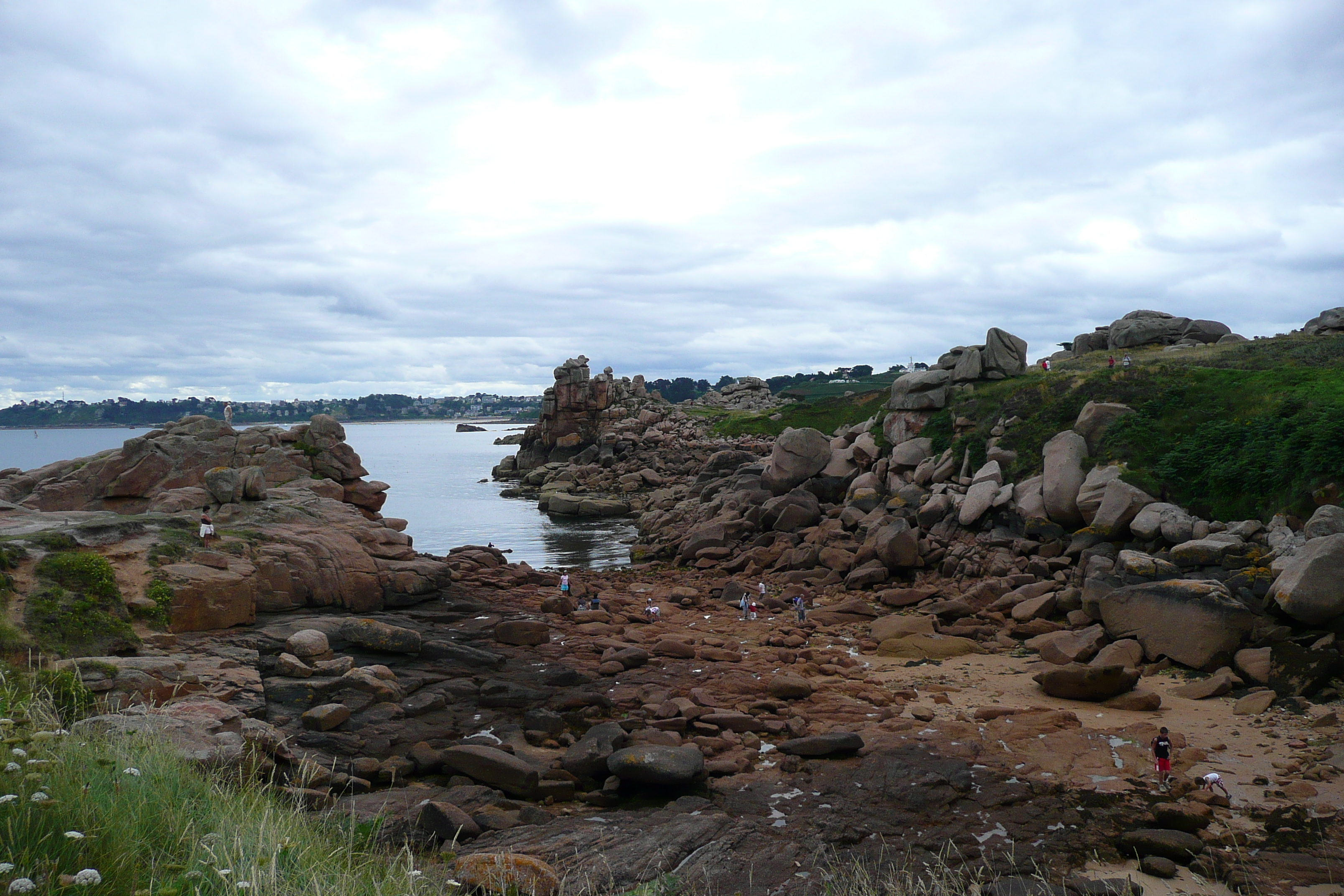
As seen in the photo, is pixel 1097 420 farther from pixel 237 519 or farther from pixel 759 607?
pixel 237 519

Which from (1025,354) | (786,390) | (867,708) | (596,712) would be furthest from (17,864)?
(786,390)

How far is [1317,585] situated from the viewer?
14562mm

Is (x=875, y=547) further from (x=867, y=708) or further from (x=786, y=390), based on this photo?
(x=786, y=390)

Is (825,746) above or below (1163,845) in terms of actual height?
below

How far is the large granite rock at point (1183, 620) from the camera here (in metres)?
15.4

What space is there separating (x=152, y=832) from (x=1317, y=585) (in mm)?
17726

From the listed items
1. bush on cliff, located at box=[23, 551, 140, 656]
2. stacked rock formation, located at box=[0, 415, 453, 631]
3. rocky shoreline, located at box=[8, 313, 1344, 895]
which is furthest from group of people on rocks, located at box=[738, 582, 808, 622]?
bush on cliff, located at box=[23, 551, 140, 656]

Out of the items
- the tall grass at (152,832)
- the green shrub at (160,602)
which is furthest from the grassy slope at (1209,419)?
the green shrub at (160,602)

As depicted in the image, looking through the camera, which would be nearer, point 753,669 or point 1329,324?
point 753,669

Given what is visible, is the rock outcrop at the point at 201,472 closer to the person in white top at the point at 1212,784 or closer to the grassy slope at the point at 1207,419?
the person in white top at the point at 1212,784

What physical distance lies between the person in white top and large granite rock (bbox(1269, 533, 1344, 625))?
5936 millimetres

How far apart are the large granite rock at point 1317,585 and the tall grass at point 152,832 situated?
15.7 meters

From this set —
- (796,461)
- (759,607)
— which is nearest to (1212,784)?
(759,607)

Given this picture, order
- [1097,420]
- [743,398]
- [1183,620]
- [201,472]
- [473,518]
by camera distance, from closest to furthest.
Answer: [1183,620]
[1097,420]
[201,472]
[473,518]
[743,398]
